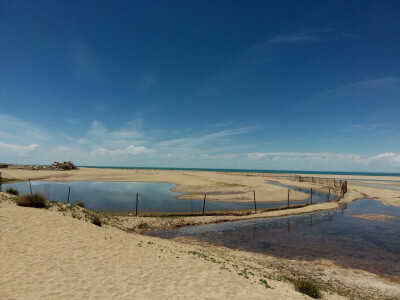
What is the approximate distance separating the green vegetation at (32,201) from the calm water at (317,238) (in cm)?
1087

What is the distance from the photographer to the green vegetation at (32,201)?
20.6 meters

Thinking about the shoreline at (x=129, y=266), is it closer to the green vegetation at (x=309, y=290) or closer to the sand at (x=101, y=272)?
the sand at (x=101, y=272)

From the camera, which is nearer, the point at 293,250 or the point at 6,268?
the point at 6,268

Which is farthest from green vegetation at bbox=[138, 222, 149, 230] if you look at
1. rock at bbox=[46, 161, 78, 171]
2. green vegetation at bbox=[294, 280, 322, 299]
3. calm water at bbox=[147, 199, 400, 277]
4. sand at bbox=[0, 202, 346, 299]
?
rock at bbox=[46, 161, 78, 171]

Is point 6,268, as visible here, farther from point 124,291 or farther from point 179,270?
point 179,270

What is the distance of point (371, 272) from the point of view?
15.1 meters

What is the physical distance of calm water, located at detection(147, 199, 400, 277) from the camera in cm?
1775

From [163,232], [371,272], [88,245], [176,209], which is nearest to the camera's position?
[88,245]

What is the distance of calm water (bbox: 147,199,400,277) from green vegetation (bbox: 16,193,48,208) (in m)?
10.9

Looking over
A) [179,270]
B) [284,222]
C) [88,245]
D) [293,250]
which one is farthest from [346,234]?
[88,245]

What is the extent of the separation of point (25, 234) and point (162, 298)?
1034cm

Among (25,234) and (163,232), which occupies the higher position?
(25,234)

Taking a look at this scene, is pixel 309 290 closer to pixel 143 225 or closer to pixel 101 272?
pixel 101 272

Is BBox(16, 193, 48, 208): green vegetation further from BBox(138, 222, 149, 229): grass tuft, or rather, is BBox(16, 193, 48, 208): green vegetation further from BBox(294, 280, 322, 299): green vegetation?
BBox(294, 280, 322, 299): green vegetation
